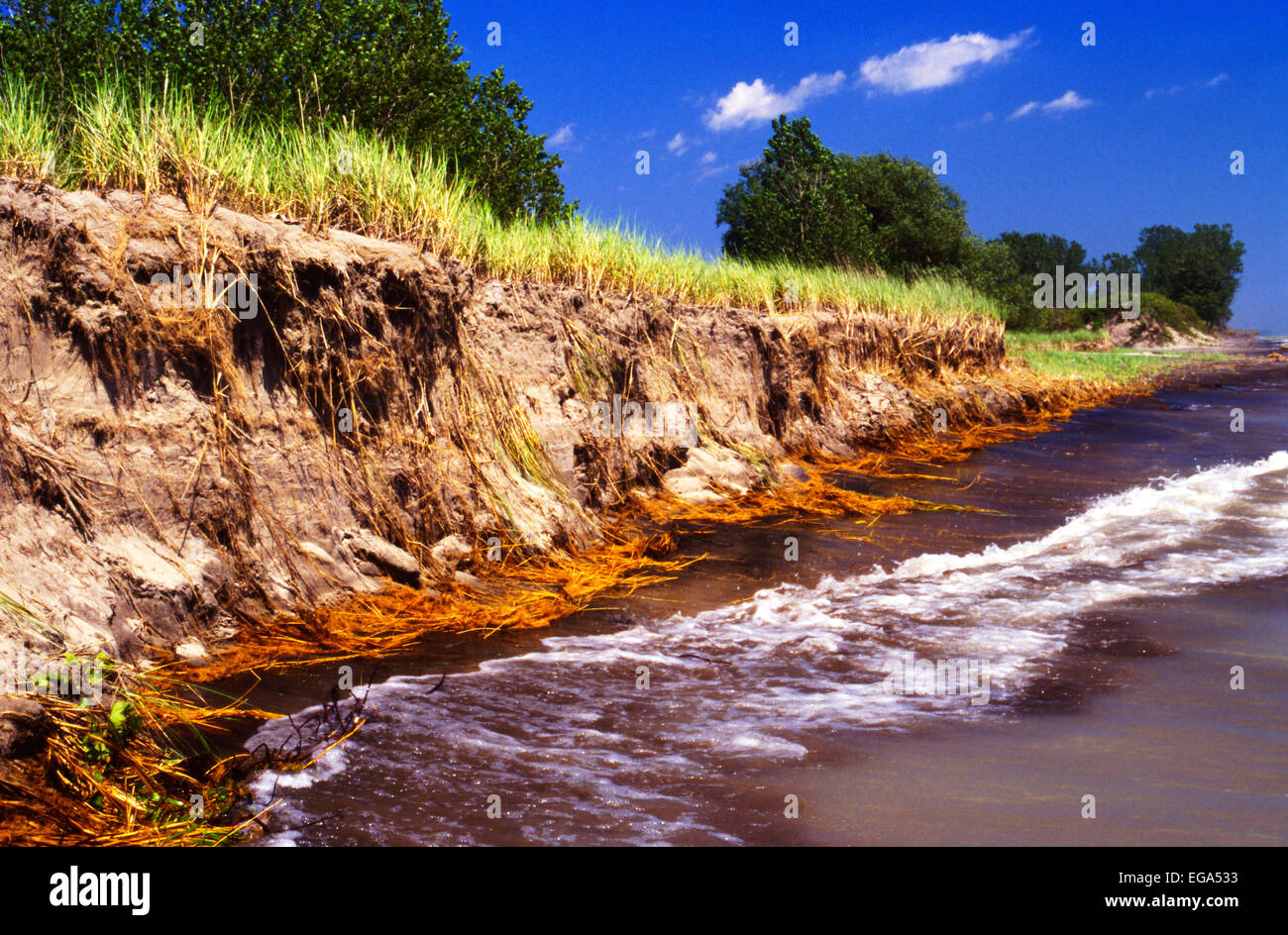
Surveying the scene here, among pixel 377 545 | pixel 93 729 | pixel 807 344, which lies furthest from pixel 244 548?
pixel 807 344

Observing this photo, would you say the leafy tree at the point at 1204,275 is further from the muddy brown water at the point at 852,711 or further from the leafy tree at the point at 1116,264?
the muddy brown water at the point at 852,711

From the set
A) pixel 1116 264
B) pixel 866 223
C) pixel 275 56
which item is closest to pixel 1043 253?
pixel 1116 264

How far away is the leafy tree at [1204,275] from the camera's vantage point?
205ft

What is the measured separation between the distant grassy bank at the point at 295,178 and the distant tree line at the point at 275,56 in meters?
0.89

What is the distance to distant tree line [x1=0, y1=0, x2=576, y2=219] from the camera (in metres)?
11.2

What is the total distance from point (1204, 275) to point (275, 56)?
68.3 m

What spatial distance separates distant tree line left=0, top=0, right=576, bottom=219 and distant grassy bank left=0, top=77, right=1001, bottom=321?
0.89 m

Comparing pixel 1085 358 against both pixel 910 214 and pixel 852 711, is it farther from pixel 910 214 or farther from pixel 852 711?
pixel 852 711

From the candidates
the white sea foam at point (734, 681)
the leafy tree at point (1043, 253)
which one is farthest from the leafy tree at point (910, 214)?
the leafy tree at point (1043, 253)

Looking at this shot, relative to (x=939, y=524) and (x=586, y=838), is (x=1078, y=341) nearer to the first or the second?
(x=939, y=524)

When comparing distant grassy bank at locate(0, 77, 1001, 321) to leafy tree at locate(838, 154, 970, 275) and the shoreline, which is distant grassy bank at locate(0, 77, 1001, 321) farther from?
leafy tree at locate(838, 154, 970, 275)

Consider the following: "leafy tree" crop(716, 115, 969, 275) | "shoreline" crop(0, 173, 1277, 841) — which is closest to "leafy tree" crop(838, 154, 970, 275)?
"leafy tree" crop(716, 115, 969, 275)
